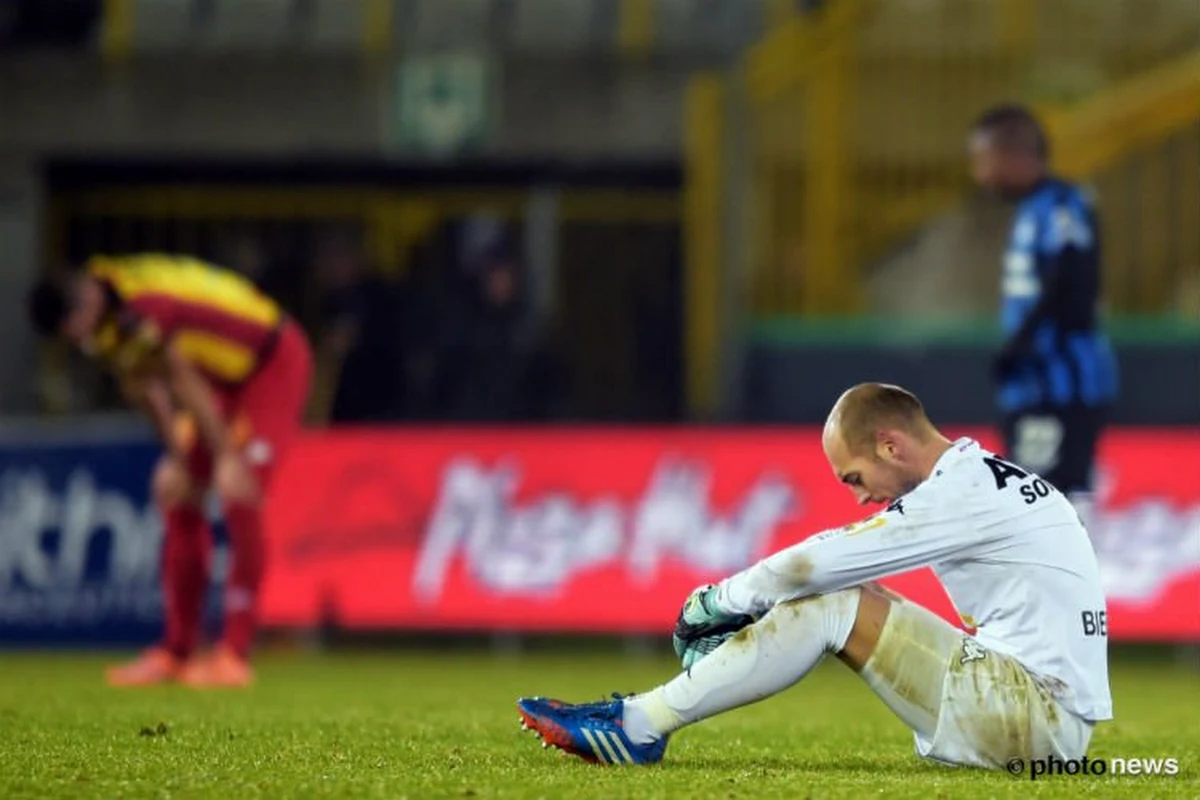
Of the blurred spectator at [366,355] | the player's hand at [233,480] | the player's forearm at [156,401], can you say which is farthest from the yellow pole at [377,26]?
the player's hand at [233,480]

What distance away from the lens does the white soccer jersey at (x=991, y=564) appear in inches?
216

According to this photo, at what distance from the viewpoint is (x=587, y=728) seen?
5.74m

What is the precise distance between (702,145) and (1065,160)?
246cm

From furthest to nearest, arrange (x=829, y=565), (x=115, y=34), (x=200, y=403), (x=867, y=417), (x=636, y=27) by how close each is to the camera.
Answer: (x=636, y=27) → (x=115, y=34) → (x=200, y=403) → (x=867, y=417) → (x=829, y=565)

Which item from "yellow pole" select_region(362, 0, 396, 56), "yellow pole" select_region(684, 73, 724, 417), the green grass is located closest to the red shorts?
the green grass

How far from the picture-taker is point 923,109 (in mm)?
16625

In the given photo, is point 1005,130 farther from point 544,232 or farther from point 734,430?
point 544,232

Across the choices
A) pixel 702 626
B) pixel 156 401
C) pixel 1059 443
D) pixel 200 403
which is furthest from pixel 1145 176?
pixel 702 626

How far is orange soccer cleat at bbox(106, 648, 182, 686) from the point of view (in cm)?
1026

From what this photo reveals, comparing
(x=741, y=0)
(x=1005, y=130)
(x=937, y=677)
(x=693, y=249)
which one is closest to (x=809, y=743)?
(x=937, y=677)

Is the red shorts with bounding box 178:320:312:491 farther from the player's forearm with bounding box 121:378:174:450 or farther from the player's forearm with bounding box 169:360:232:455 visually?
the player's forearm with bounding box 169:360:232:455

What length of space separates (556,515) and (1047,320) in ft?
16.5

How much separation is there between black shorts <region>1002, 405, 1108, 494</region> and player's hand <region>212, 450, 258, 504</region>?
10.7 feet

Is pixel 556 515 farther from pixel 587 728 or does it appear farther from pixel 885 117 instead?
pixel 587 728
